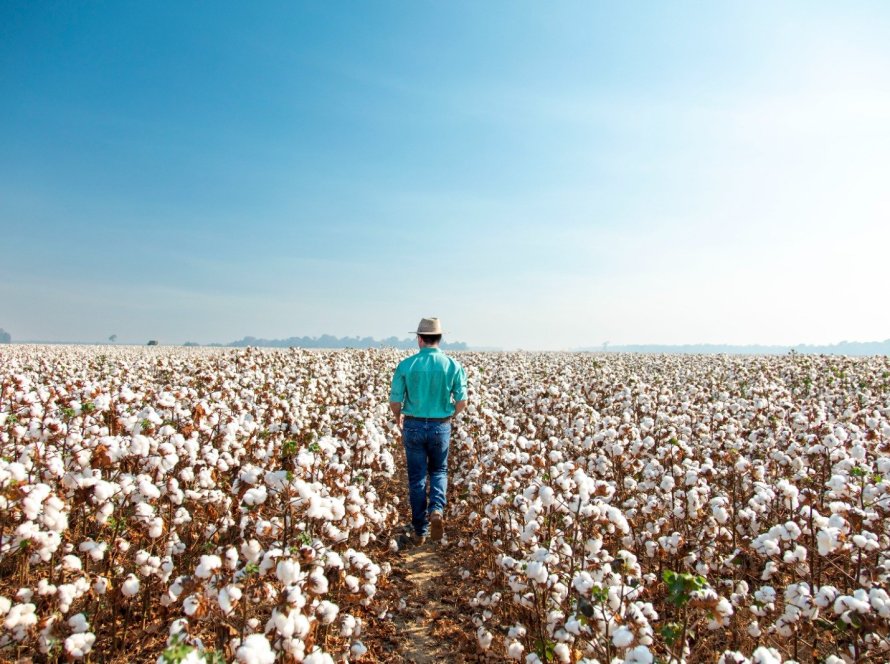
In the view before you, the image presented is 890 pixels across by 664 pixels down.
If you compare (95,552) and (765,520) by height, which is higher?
(95,552)

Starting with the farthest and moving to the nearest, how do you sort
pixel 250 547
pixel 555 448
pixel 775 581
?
pixel 555 448
pixel 775 581
pixel 250 547

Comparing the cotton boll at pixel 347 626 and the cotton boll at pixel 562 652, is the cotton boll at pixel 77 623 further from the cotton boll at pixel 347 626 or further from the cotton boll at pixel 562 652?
the cotton boll at pixel 562 652

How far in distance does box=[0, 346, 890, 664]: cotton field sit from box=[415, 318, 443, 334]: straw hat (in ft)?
6.44

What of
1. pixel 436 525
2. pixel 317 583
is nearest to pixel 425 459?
pixel 436 525

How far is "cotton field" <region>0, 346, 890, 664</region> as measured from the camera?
359 cm

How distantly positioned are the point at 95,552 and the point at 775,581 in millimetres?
7479

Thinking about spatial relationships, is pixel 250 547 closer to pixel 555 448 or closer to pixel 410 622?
pixel 410 622

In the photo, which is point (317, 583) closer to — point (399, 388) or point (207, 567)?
point (207, 567)

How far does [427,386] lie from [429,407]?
0.32m

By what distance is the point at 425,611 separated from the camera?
6.06 meters

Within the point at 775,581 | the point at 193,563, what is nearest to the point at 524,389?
the point at 775,581

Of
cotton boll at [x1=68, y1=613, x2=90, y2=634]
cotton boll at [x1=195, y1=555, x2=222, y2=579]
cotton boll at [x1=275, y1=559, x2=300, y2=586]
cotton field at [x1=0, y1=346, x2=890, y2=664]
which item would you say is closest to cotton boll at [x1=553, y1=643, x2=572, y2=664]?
cotton field at [x1=0, y1=346, x2=890, y2=664]

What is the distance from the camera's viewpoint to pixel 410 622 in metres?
5.85

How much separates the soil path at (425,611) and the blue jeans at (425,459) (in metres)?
0.69
